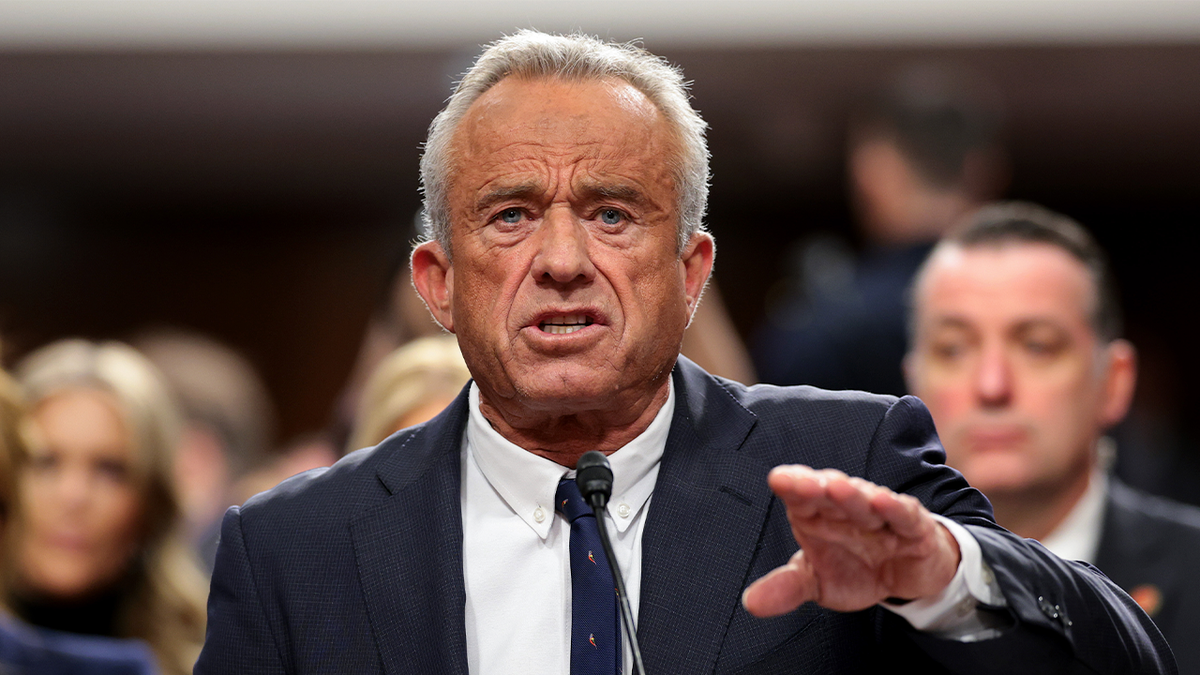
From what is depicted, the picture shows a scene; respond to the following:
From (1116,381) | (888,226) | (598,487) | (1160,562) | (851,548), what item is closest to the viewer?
(851,548)

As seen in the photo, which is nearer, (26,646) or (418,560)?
(418,560)

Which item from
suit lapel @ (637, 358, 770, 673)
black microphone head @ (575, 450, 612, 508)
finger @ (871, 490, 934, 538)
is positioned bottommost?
suit lapel @ (637, 358, 770, 673)

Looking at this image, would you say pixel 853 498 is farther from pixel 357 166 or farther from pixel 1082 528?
pixel 357 166

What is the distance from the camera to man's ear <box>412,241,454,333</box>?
6.93ft

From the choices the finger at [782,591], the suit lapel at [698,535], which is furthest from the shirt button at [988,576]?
the suit lapel at [698,535]

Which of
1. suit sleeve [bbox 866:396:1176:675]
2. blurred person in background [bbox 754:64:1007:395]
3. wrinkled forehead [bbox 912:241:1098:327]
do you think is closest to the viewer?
suit sleeve [bbox 866:396:1176:675]

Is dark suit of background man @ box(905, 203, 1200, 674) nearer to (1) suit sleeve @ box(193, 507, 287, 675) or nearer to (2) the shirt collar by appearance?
(2) the shirt collar

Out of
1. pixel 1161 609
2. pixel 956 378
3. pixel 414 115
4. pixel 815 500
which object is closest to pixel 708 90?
pixel 414 115

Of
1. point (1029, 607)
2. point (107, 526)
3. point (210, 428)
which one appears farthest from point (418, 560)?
point (210, 428)

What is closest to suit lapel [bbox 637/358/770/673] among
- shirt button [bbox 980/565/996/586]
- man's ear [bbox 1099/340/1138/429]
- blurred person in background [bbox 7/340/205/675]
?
shirt button [bbox 980/565/996/586]

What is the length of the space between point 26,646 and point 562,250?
5.69 feet

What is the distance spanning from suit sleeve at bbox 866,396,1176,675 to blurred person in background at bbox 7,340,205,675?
2.15 metres

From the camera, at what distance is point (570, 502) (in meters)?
1.97

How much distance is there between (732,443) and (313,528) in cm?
61
